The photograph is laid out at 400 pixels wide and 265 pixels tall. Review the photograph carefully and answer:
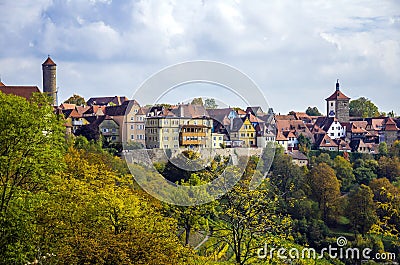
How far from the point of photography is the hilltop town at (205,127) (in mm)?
25672

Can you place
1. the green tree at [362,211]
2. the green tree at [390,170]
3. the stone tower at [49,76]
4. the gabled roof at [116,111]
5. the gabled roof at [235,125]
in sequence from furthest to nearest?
1. the stone tower at [49,76]
2. the gabled roof at [116,111]
3. the green tree at [390,170]
4. the gabled roof at [235,125]
5. the green tree at [362,211]

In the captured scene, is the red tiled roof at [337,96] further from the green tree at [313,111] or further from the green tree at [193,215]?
the green tree at [193,215]

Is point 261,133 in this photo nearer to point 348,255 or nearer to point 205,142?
point 205,142

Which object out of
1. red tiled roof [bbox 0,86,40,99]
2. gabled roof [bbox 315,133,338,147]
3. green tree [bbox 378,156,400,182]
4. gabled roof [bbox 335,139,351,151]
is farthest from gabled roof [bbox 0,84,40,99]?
gabled roof [bbox 335,139,351,151]

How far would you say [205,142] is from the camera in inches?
1019

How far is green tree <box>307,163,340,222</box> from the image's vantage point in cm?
2753

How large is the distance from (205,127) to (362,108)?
41.3 meters

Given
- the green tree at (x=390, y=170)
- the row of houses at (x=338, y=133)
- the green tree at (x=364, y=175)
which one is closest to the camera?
the green tree at (x=364, y=175)

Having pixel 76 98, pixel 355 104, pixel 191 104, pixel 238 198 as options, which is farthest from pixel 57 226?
pixel 355 104

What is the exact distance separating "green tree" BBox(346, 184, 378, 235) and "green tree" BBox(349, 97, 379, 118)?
37.5m

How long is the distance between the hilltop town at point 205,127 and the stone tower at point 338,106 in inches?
89.9

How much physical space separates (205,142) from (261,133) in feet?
29.2

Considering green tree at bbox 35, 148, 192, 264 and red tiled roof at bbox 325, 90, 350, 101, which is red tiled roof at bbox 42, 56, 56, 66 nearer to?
red tiled roof at bbox 325, 90, 350, 101

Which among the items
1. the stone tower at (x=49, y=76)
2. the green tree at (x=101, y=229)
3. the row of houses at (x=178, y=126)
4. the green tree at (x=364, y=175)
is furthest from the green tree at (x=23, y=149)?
the stone tower at (x=49, y=76)
